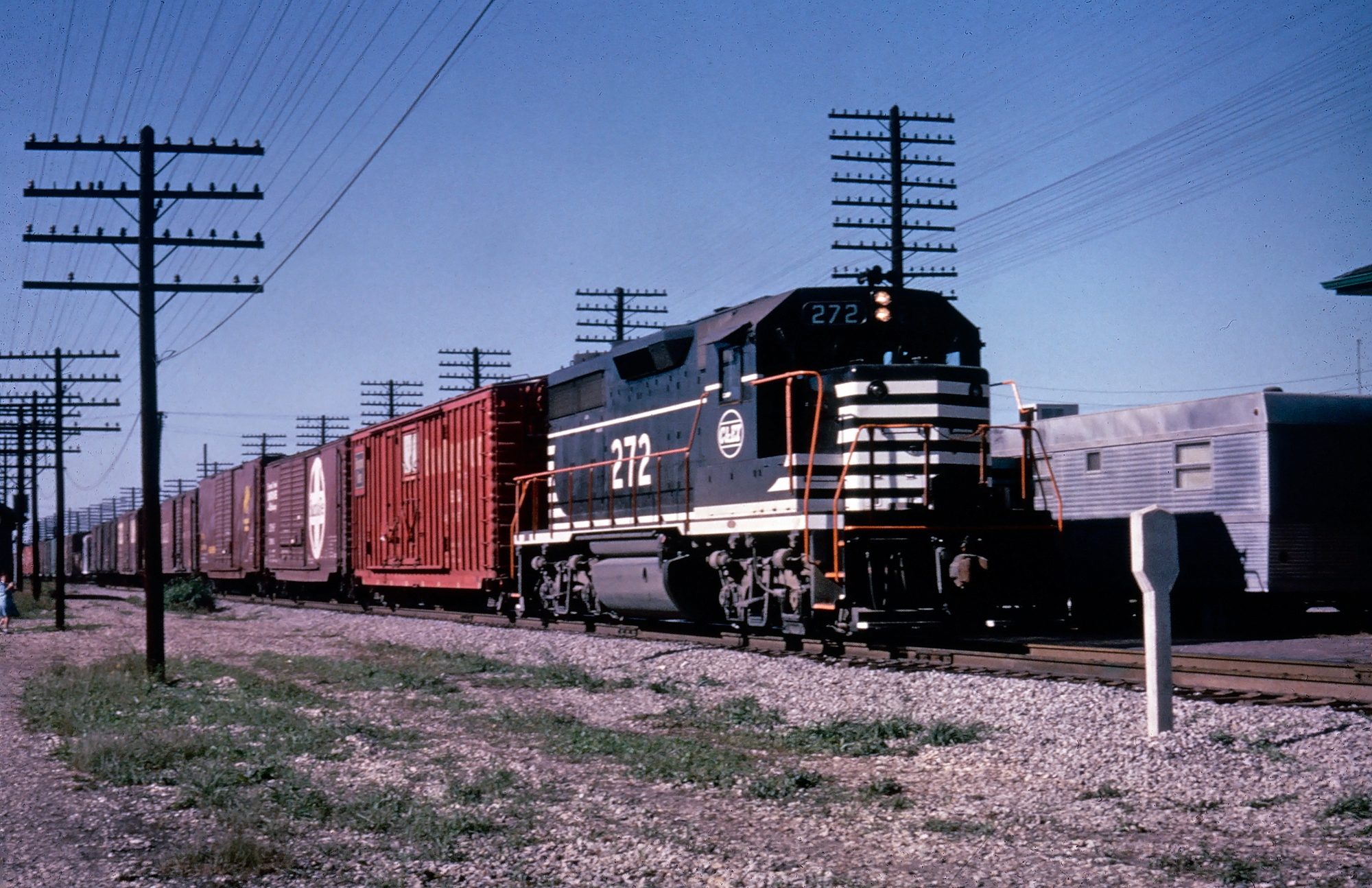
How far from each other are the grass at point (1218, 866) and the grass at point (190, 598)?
28.6 meters

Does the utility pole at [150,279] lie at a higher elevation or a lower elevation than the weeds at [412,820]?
higher

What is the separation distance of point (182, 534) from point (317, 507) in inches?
775

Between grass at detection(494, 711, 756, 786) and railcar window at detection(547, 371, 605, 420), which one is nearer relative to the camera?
grass at detection(494, 711, 756, 786)

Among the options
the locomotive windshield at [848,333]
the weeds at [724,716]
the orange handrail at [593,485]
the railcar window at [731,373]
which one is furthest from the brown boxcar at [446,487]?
the weeds at [724,716]

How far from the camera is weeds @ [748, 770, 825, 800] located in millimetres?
6754

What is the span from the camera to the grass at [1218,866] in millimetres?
5008

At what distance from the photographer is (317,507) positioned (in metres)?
29.0

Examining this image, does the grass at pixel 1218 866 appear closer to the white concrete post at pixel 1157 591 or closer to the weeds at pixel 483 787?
the white concrete post at pixel 1157 591

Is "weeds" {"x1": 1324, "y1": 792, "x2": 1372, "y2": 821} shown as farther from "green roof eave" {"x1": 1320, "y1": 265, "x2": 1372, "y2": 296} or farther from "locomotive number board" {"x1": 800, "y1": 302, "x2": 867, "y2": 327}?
"green roof eave" {"x1": 1320, "y1": 265, "x2": 1372, "y2": 296}

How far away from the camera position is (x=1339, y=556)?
1589 centimetres

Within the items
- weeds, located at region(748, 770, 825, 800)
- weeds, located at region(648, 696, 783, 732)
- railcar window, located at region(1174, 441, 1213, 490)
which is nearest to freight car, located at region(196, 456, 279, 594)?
railcar window, located at region(1174, 441, 1213, 490)

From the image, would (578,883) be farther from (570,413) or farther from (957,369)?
(570,413)

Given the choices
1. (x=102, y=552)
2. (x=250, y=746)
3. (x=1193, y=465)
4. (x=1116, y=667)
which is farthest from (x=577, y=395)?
(x=102, y=552)

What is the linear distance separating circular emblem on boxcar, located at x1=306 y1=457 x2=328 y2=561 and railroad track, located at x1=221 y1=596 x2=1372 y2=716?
559 inches
